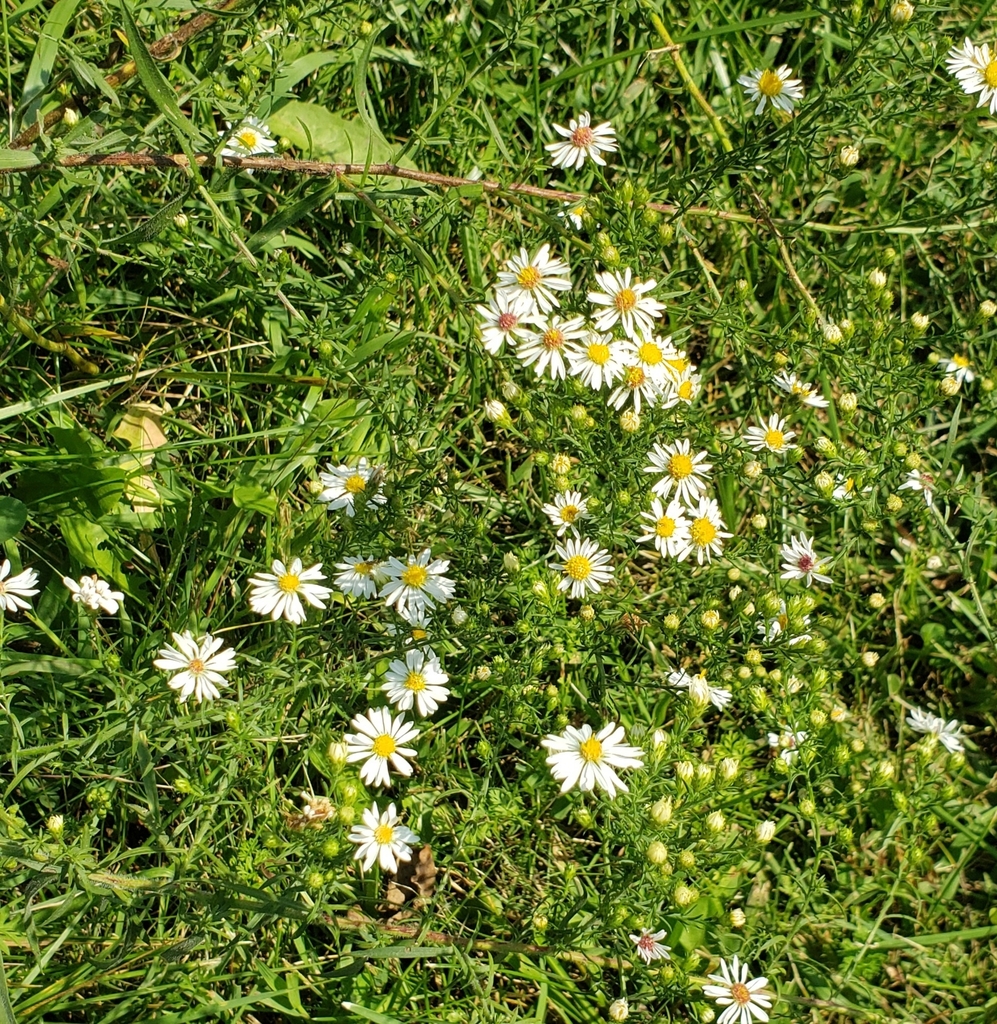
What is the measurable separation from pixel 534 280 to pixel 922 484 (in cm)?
131

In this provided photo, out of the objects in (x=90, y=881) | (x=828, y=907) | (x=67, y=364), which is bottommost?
(x=90, y=881)

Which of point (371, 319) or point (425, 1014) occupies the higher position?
point (371, 319)

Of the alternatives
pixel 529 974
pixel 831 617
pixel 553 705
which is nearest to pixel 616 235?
pixel 553 705

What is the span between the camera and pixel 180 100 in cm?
282

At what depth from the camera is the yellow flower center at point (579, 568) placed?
122 inches

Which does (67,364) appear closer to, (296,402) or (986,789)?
(296,402)

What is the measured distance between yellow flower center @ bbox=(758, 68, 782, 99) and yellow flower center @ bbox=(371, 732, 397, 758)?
7.49 ft

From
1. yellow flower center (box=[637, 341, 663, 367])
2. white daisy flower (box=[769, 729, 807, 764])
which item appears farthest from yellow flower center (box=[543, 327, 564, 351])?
white daisy flower (box=[769, 729, 807, 764])

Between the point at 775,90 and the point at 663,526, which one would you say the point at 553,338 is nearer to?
the point at 663,526

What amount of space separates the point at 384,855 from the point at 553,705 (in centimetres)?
65

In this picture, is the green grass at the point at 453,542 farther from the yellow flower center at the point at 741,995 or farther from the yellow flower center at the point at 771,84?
the yellow flower center at the point at 771,84

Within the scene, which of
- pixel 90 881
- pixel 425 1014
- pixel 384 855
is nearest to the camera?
pixel 90 881

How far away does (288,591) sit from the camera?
118 inches

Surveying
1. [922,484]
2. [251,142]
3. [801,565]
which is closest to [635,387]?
[801,565]
